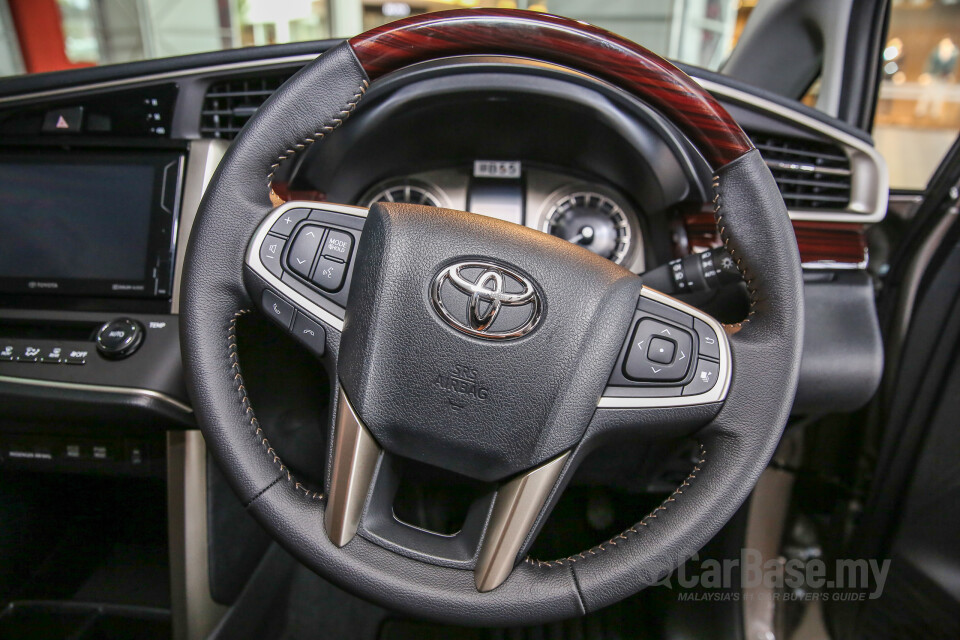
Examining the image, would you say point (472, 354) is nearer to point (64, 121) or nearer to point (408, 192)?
point (408, 192)

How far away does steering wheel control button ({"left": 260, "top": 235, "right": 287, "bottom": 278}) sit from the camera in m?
0.63

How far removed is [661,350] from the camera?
605 mm

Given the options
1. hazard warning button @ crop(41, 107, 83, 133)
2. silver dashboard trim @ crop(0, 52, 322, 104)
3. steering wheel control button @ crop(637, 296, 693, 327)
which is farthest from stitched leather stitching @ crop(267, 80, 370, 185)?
hazard warning button @ crop(41, 107, 83, 133)

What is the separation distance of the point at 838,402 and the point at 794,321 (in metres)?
0.41

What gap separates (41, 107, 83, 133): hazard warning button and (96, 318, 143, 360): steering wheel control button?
32 centimetres

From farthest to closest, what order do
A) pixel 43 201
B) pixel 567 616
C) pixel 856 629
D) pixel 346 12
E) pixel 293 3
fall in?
pixel 346 12, pixel 293 3, pixel 856 629, pixel 43 201, pixel 567 616

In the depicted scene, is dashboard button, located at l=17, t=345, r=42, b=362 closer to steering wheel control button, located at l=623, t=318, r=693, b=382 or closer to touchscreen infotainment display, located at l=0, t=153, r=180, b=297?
touchscreen infotainment display, located at l=0, t=153, r=180, b=297

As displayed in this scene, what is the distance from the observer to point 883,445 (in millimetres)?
1176

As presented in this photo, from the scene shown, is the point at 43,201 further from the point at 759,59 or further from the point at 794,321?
the point at 759,59

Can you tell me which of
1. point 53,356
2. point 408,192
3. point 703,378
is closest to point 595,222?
point 408,192

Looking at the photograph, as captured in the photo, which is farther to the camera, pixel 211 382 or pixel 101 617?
pixel 101 617

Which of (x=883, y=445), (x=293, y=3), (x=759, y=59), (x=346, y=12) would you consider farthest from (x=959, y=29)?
(x=346, y=12)

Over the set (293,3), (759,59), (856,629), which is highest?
(293,3)

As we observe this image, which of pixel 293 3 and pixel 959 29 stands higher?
pixel 959 29
